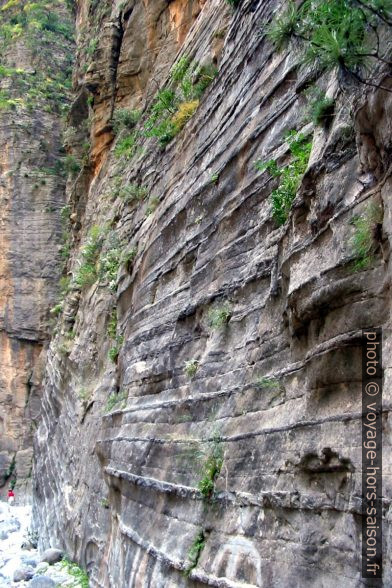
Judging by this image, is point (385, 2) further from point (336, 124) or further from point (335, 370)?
point (335, 370)

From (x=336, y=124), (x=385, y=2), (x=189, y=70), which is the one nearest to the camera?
(x=385, y=2)

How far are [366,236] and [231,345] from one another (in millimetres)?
2346

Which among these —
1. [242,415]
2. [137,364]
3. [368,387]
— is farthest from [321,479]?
[137,364]

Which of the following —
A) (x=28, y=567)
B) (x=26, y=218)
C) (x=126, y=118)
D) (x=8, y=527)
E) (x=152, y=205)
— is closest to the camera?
(x=152, y=205)

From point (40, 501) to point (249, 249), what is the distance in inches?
486

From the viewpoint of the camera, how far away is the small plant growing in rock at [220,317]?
583cm

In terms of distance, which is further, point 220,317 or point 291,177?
point 220,317

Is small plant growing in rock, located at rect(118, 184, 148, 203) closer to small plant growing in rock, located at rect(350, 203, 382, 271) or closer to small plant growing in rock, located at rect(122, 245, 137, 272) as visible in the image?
small plant growing in rock, located at rect(122, 245, 137, 272)

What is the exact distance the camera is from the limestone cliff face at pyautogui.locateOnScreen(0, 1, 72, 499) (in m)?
25.0

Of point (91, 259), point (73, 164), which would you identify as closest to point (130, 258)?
point (91, 259)

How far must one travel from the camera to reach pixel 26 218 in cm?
2688

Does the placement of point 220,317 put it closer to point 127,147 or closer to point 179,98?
point 179,98

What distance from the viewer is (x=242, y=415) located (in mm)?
4949

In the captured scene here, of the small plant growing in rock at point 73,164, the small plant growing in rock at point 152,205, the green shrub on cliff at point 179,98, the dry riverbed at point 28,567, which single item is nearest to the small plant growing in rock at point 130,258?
the small plant growing in rock at point 152,205
